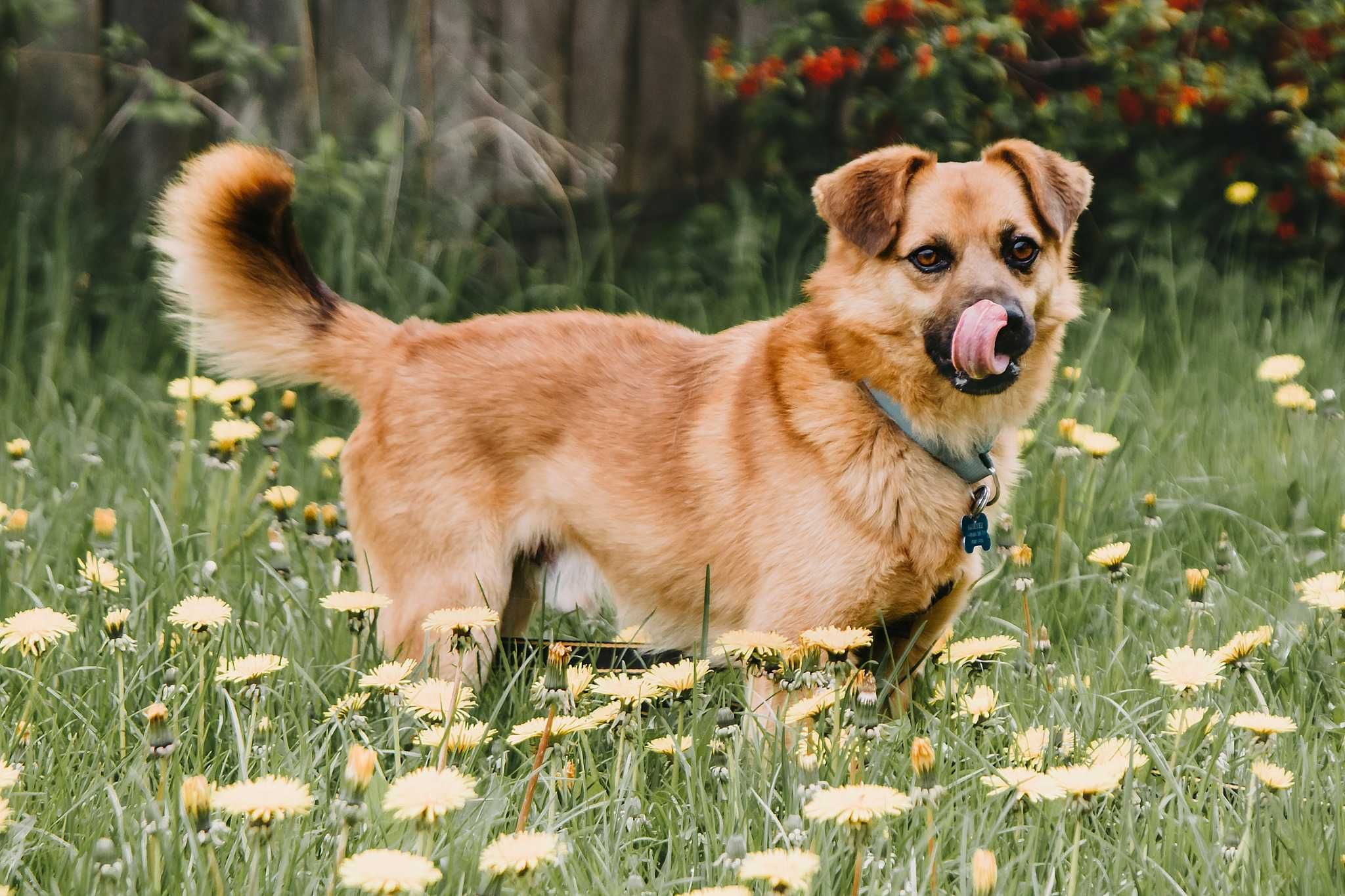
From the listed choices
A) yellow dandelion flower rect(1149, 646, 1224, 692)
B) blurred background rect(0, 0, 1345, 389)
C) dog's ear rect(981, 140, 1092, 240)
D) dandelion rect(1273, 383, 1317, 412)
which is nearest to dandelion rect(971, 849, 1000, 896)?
yellow dandelion flower rect(1149, 646, 1224, 692)

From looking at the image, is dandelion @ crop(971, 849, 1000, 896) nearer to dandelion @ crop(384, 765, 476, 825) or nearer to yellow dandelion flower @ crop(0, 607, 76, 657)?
dandelion @ crop(384, 765, 476, 825)

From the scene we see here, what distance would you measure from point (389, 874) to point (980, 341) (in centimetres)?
169

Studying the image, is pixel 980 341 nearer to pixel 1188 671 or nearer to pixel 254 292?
pixel 1188 671

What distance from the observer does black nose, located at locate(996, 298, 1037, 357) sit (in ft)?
8.85

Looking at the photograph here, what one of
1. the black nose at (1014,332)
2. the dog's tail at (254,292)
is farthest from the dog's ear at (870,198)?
the dog's tail at (254,292)

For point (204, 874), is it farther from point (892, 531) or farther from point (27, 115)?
point (27, 115)

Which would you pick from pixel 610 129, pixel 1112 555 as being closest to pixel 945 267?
pixel 1112 555

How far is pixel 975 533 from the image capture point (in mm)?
2785

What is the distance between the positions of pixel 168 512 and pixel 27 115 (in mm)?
2401

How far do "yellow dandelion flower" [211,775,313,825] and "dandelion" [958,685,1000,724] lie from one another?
108 centimetres

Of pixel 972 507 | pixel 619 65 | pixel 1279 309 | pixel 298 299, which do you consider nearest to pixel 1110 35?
pixel 1279 309

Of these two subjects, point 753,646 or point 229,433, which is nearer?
point 753,646

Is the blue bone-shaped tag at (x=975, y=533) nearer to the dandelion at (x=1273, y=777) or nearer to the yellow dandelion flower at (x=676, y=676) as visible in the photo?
the yellow dandelion flower at (x=676, y=676)

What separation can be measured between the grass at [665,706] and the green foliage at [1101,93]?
59 cm
